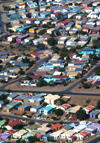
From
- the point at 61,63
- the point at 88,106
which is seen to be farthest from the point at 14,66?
the point at 88,106

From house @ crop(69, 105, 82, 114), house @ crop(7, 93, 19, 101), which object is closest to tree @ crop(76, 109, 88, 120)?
house @ crop(69, 105, 82, 114)

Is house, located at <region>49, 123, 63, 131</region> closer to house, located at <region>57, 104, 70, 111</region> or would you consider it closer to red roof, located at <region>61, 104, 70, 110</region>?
house, located at <region>57, 104, 70, 111</region>

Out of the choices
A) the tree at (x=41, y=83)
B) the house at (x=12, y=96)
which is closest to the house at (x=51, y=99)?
the house at (x=12, y=96)

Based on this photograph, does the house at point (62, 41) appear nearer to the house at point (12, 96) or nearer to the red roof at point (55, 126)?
the house at point (12, 96)

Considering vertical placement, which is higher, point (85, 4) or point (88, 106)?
point (85, 4)

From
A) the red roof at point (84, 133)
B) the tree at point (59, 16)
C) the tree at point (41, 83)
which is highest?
the tree at point (59, 16)

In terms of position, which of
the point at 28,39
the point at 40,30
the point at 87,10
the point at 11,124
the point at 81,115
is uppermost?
the point at 87,10

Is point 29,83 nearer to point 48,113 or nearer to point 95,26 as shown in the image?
point 48,113

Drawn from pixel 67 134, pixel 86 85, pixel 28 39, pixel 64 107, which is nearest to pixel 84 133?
pixel 67 134

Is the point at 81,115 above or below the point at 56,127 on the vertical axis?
above

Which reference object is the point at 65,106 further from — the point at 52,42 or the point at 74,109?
Result: the point at 52,42

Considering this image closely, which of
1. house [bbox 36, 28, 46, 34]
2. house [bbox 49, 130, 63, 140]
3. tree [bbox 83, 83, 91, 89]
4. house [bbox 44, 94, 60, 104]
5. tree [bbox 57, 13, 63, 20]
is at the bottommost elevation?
house [bbox 49, 130, 63, 140]
